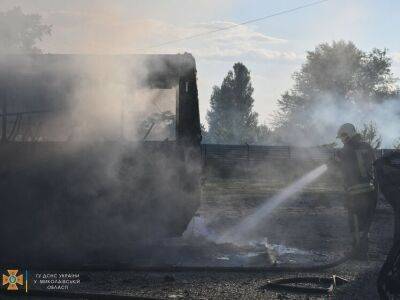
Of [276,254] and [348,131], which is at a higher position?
[348,131]

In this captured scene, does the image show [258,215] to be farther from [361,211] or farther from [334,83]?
[334,83]

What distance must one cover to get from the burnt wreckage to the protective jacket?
2.23m

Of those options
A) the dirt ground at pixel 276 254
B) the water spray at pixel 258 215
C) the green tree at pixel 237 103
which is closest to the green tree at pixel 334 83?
the green tree at pixel 237 103

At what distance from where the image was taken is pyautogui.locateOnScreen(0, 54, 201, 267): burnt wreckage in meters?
6.58

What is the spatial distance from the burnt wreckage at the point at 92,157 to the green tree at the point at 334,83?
139 feet

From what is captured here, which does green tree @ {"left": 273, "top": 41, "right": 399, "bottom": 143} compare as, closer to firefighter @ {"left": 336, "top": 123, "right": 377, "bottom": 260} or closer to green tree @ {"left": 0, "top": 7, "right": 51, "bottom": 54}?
green tree @ {"left": 0, "top": 7, "right": 51, "bottom": 54}

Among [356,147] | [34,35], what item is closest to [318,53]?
[34,35]

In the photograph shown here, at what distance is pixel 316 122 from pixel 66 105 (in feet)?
141

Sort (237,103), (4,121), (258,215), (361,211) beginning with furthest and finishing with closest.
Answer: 1. (237,103)
2. (258,215)
3. (361,211)
4. (4,121)

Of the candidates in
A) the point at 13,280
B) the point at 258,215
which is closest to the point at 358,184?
the point at 258,215

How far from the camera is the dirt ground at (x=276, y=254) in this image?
16.7 ft

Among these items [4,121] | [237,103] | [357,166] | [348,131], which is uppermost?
[237,103]

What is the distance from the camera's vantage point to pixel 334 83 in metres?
48.6

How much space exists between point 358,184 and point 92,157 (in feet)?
12.6
